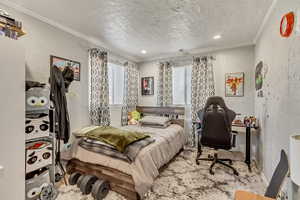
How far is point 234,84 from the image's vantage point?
134 inches

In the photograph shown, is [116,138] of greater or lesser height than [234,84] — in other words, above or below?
below

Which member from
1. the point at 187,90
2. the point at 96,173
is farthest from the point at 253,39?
the point at 96,173

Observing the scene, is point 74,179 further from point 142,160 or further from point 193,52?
point 193,52

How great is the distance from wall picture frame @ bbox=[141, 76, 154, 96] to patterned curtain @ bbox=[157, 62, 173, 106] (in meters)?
0.36

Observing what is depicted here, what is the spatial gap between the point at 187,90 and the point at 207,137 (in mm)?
1728

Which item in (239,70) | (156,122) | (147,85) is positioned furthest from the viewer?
(147,85)

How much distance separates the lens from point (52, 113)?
1931mm

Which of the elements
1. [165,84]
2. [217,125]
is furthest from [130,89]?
[217,125]

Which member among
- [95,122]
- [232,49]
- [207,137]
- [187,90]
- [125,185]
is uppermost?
[232,49]

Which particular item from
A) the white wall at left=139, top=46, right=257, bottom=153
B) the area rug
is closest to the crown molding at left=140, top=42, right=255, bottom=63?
the white wall at left=139, top=46, right=257, bottom=153

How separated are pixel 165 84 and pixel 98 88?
187cm

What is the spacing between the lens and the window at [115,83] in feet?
12.3

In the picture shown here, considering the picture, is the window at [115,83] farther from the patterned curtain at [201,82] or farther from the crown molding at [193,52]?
the patterned curtain at [201,82]

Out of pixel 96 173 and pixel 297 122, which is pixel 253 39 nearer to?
pixel 297 122
